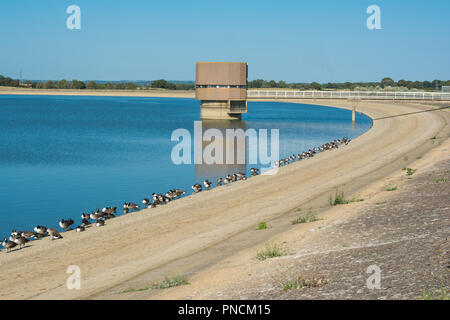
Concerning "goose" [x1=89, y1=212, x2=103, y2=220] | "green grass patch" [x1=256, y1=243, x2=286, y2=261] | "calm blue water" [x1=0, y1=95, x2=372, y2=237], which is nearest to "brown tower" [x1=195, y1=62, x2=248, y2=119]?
"calm blue water" [x1=0, y1=95, x2=372, y2=237]

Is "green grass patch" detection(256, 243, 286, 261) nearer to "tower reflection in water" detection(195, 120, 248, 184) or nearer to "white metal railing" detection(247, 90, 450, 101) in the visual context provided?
"tower reflection in water" detection(195, 120, 248, 184)

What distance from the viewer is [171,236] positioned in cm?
2069

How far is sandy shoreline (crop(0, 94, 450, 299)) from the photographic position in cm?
1541

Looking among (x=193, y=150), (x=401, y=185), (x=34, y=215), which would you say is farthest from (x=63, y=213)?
(x=193, y=150)

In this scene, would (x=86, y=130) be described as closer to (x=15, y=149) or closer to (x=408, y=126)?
(x=15, y=149)

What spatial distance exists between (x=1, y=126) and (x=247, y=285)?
278 ft

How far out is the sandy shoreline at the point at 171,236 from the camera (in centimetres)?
1541

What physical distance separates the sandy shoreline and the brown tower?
54.8m

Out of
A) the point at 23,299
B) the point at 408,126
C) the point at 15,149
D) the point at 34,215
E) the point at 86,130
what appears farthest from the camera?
the point at 86,130

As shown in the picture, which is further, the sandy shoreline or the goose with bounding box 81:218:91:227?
the goose with bounding box 81:218:91:227

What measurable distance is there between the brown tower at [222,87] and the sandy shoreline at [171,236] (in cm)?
5483

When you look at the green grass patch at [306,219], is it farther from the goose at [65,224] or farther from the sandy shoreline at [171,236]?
the goose at [65,224]

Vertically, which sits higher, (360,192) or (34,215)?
(360,192)
